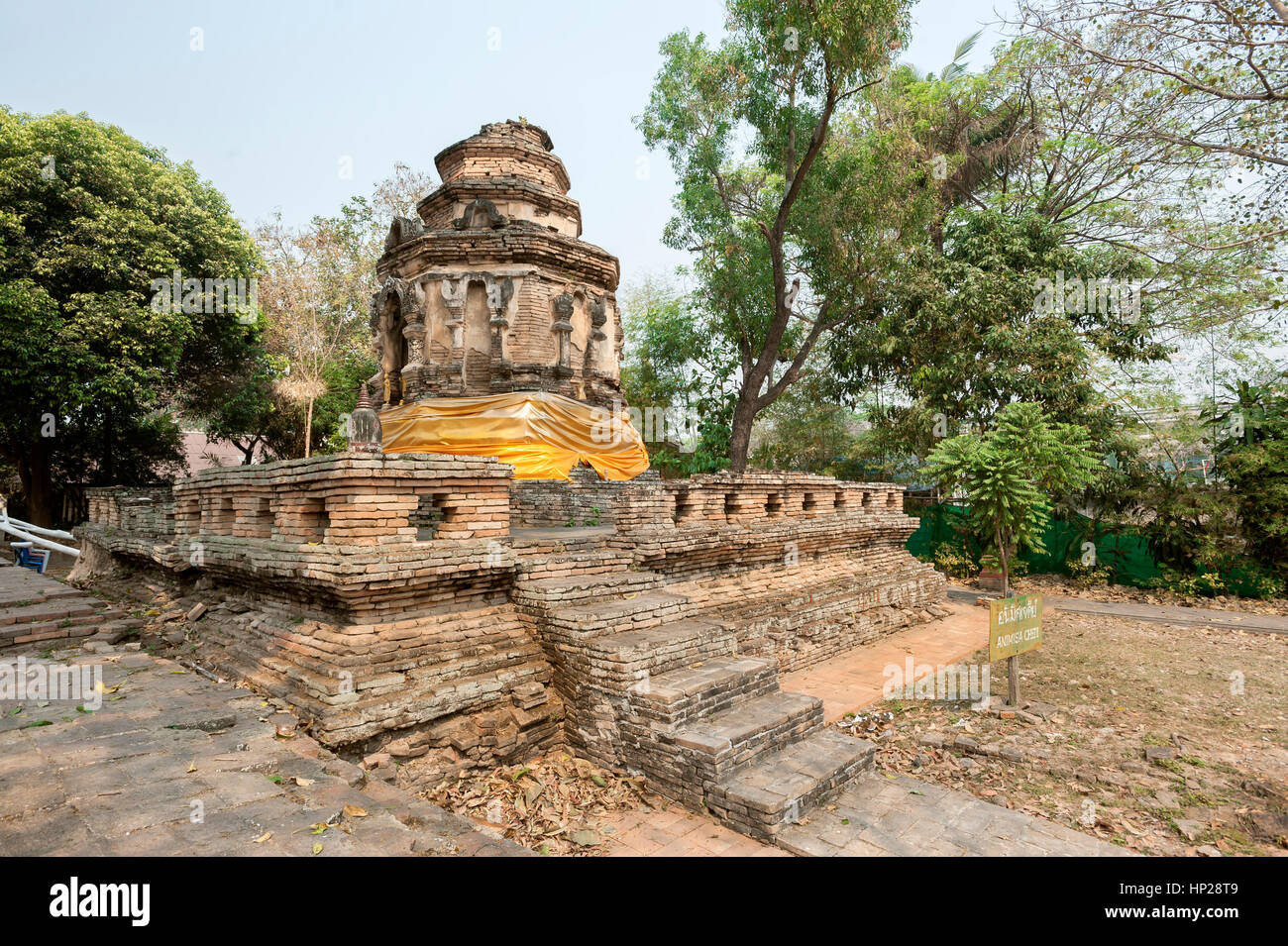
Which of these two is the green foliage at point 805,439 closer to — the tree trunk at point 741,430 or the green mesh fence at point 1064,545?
the tree trunk at point 741,430

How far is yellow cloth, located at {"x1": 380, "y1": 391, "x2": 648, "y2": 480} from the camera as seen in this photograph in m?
9.92

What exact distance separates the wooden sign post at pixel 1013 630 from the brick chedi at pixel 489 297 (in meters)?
7.70

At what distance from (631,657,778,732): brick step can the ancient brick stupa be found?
18.0 feet

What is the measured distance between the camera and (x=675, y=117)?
51.0 ft

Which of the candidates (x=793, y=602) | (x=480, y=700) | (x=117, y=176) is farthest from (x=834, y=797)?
(x=117, y=176)

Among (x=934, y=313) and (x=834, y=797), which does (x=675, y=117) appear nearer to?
(x=934, y=313)

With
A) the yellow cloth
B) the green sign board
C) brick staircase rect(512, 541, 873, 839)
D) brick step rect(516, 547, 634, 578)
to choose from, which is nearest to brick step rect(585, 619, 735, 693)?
brick staircase rect(512, 541, 873, 839)

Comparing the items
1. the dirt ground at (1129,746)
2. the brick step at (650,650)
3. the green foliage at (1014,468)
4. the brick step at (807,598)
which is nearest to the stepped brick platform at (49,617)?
the brick step at (650,650)

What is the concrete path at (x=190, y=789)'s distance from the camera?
2.90 metres

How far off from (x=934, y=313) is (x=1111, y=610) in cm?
697

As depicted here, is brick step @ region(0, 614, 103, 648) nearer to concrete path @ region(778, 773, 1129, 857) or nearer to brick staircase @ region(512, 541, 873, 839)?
brick staircase @ region(512, 541, 873, 839)

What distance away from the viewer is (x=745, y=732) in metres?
4.43

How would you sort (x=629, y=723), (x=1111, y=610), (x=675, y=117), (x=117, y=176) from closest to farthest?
1. (x=629, y=723)
2. (x=1111, y=610)
3. (x=117, y=176)
4. (x=675, y=117)

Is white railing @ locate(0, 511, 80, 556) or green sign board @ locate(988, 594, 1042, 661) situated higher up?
white railing @ locate(0, 511, 80, 556)
